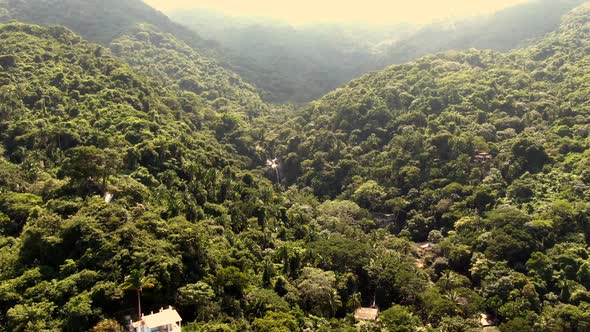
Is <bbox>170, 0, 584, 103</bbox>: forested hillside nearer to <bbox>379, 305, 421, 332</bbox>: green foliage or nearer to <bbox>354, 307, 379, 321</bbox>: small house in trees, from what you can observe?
<bbox>354, 307, 379, 321</bbox>: small house in trees

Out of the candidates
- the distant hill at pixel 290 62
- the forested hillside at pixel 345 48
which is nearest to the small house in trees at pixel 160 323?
the distant hill at pixel 290 62

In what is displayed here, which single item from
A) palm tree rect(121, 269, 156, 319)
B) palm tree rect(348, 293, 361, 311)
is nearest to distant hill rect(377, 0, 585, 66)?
palm tree rect(348, 293, 361, 311)

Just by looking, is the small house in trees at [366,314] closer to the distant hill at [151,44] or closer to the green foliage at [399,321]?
the green foliage at [399,321]

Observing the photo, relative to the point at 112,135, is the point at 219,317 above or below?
below

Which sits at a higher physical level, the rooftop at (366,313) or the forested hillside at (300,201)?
the forested hillside at (300,201)

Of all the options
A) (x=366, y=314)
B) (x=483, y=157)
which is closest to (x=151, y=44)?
(x=483, y=157)

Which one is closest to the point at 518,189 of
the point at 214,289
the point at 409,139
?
the point at 409,139

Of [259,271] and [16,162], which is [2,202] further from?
[259,271]
